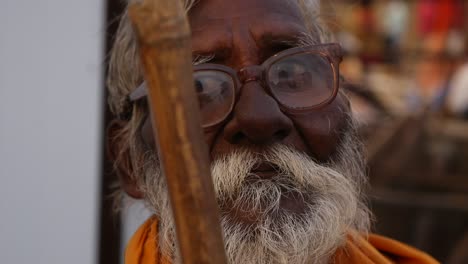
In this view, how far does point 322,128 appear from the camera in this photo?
126cm

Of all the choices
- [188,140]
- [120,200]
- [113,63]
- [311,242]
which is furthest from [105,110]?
[188,140]

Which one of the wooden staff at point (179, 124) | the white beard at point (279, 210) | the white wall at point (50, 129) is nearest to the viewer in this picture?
the wooden staff at point (179, 124)

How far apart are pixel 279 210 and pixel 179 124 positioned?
0.54m

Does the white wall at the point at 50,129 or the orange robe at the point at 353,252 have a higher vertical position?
the white wall at the point at 50,129

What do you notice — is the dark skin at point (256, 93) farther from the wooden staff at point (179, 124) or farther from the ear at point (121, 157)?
the wooden staff at point (179, 124)

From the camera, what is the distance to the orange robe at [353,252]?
1.29 metres

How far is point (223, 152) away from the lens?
3.94ft

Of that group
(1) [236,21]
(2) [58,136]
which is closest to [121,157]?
(2) [58,136]

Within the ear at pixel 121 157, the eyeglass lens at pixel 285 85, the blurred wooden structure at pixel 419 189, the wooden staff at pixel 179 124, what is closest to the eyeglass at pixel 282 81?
the eyeglass lens at pixel 285 85

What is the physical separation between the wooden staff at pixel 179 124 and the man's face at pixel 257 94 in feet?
1.55

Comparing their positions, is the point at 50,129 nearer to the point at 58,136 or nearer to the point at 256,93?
the point at 58,136

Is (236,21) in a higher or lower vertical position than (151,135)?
higher

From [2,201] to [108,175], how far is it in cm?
27

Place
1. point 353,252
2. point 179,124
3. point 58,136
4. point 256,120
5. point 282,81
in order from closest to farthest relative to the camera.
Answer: point 179,124 → point 256,120 → point 282,81 → point 353,252 → point 58,136
